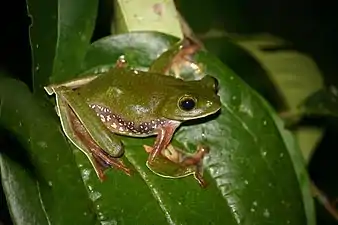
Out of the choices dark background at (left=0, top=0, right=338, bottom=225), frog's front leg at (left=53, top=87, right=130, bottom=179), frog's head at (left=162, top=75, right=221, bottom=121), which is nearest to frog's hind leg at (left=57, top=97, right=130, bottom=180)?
frog's front leg at (left=53, top=87, right=130, bottom=179)

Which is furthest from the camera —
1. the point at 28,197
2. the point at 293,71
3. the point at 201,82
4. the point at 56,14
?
the point at 293,71

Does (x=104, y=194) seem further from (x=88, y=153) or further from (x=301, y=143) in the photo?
(x=301, y=143)

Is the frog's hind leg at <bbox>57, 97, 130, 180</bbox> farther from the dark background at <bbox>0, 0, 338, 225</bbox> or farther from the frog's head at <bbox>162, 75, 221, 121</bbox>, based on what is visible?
the dark background at <bbox>0, 0, 338, 225</bbox>

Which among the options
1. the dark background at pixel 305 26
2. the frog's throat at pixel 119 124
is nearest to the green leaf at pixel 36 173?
the frog's throat at pixel 119 124

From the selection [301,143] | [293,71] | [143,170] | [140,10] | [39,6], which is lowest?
[301,143]

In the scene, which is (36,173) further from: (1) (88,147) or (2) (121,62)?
(2) (121,62)

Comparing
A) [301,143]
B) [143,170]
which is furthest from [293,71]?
[143,170]

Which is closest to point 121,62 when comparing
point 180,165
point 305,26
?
point 180,165
